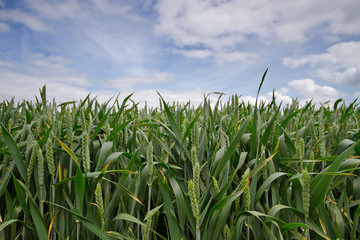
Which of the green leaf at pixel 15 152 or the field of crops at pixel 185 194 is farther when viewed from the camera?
the green leaf at pixel 15 152

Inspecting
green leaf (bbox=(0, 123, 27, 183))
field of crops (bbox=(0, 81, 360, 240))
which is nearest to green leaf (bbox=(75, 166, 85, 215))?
field of crops (bbox=(0, 81, 360, 240))

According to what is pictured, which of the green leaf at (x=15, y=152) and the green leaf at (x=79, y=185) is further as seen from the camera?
the green leaf at (x=15, y=152)

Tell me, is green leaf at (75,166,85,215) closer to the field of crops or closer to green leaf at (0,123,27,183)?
the field of crops

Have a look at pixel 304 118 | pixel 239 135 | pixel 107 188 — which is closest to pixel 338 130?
pixel 304 118

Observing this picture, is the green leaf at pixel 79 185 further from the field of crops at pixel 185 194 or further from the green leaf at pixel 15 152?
the green leaf at pixel 15 152

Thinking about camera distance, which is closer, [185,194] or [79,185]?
[79,185]

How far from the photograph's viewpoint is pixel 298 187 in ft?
3.66

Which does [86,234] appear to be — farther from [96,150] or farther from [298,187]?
[298,187]

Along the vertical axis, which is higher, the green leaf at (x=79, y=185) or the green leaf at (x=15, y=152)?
the green leaf at (x=15, y=152)

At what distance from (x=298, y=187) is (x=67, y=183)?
48.3 inches

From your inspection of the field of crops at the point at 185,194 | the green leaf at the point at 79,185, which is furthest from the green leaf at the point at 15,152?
the green leaf at the point at 79,185

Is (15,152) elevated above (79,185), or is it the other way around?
(15,152)

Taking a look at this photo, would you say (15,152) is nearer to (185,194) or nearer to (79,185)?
(79,185)

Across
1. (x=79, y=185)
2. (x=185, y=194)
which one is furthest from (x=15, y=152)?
(x=185, y=194)
